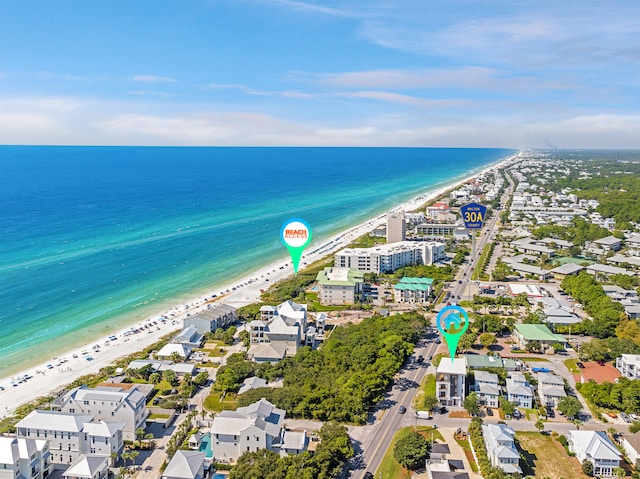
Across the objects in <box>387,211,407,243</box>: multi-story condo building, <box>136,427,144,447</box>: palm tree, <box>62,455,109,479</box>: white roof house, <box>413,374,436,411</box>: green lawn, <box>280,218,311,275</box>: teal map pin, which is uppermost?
<box>280,218,311,275</box>: teal map pin

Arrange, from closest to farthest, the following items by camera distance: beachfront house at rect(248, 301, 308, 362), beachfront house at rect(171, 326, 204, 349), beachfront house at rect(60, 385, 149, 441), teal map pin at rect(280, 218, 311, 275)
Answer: beachfront house at rect(60, 385, 149, 441), beachfront house at rect(248, 301, 308, 362), teal map pin at rect(280, 218, 311, 275), beachfront house at rect(171, 326, 204, 349)

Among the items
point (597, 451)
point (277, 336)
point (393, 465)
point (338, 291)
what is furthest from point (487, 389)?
point (338, 291)

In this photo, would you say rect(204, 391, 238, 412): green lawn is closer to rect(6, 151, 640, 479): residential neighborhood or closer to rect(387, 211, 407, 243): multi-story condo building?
rect(6, 151, 640, 479): residential neighborhood

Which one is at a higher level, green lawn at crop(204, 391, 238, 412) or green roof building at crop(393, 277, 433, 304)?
green roof building at crop(393, 277, 433, 304)

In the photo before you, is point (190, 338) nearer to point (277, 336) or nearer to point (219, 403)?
point (277, 336)

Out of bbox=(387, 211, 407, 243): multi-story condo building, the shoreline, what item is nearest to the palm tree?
the shoreline

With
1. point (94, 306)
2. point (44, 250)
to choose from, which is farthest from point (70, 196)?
point (94, 306)

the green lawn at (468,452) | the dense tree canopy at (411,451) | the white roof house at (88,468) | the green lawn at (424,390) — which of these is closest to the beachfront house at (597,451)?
the green lawn at (468,452)

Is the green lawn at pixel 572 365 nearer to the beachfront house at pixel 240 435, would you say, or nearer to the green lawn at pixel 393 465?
the green lawn at pixel 393 465
